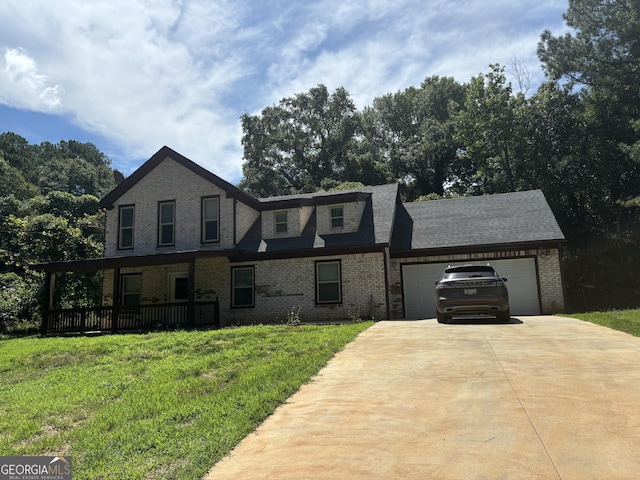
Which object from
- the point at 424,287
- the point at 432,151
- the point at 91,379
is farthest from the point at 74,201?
the point at 91,379

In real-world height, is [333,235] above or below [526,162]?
below

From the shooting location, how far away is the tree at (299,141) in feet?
153

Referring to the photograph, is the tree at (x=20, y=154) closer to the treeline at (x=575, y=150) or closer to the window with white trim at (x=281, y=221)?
the treeline at (x=575, y=150)

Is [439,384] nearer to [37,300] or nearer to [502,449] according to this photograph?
[502,449]

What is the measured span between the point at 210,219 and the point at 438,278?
31.9 feet

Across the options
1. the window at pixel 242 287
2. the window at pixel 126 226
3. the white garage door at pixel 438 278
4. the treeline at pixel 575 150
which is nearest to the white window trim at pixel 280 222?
the window at pixel 242 287

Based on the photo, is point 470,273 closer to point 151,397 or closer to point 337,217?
point 337,217

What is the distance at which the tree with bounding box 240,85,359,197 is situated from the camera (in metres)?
46.8

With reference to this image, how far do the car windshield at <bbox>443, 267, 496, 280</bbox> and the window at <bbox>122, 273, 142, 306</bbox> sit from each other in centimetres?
1347

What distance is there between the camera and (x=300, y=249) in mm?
17797

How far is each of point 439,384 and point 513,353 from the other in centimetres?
246

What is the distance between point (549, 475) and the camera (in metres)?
3.41

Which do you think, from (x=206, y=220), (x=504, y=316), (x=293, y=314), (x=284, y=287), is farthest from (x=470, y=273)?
(x=206, y=220)

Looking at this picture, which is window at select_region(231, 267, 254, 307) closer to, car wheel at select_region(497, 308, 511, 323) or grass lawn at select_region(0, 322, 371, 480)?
grass lawn at select_region(0, 322, 371, 480)
